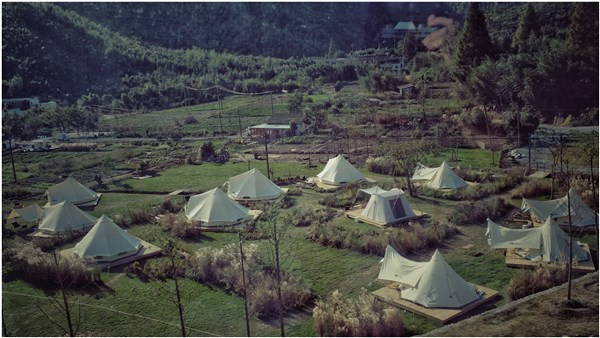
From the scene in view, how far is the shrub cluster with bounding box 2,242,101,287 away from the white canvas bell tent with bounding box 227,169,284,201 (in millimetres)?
2817

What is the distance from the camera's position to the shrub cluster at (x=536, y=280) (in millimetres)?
5774

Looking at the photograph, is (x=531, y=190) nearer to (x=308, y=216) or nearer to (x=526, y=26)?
(x=308, y=216)

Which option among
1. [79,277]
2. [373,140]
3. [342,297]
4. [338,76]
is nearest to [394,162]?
[373,140]

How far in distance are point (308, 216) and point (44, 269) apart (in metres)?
3.18

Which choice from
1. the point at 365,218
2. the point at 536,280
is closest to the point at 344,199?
the point at 365,218

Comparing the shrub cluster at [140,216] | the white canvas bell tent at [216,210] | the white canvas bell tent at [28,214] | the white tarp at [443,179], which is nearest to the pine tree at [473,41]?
the white tarp at [443,179]

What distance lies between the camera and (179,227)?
784 centimetres

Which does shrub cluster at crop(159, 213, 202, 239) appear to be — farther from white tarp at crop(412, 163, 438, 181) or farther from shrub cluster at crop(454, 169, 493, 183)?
shrub cluster at crop(454, 169, 493, 183)

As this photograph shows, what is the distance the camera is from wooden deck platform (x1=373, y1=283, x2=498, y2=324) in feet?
17.8

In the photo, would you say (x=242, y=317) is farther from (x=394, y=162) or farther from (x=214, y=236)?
(x=394, y=162)

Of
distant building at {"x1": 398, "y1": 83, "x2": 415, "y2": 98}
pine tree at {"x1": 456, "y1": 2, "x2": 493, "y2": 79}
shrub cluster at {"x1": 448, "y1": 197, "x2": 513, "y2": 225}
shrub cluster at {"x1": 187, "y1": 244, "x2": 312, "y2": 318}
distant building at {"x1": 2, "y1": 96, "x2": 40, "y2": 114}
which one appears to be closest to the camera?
shrub cluster at {"x1": 187, "y1": 244, "x2": 312, "y2": 318}

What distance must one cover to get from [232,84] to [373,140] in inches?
223

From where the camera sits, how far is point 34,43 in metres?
11.7

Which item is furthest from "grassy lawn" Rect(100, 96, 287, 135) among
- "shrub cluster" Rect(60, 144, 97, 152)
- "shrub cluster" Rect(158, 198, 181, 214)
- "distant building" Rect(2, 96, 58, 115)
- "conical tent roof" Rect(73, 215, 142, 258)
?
"conical tent roof" Rect(73, 215, 142, 258)
